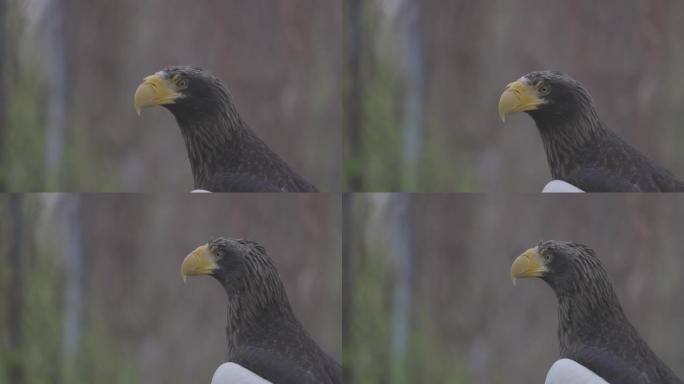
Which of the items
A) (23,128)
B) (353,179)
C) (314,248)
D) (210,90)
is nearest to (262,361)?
(314,248)

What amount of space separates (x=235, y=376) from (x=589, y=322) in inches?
48.2

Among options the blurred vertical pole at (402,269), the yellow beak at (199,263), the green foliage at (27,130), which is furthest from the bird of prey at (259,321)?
the green foliage at (27,130)

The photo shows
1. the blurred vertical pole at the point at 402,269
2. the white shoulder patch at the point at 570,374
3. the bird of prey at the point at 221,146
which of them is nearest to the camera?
the white shoulder patch at the point at 570,374

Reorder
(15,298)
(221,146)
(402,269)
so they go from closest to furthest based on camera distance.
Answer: (221,146)
(402,269)
(15,298)

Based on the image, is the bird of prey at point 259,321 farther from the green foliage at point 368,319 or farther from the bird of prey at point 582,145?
the bird of prey at point 582,145

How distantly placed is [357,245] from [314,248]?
6.2 inches

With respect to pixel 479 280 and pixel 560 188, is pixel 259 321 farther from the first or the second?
pixel 560 188

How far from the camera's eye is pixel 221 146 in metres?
3.63

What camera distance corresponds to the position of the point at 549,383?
357 centimetres

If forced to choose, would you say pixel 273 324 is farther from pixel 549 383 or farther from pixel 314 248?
pixel 549 383

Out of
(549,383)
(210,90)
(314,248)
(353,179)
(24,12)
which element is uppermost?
(24,12)

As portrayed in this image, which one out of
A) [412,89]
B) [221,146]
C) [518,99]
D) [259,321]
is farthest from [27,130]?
[518,99]

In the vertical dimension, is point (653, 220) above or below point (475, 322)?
above

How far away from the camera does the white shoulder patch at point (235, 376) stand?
3564 mm
